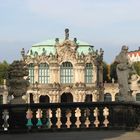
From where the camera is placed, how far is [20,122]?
19078mm

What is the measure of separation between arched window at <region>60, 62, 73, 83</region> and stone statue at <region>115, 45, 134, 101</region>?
87985mm

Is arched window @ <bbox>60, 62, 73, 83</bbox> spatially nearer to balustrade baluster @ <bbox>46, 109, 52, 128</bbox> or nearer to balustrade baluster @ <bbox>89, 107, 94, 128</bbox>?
balustrade baluster @ <bbox>46, 109, 52, 128</bbox>

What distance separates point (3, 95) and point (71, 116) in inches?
3587

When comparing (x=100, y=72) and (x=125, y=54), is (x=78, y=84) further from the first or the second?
(x=125, y=54)

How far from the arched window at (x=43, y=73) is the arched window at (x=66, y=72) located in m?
2.69

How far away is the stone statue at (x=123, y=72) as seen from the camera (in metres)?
21.5

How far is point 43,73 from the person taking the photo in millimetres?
110188

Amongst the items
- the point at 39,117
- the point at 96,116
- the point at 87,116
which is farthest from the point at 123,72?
the point at 39,117

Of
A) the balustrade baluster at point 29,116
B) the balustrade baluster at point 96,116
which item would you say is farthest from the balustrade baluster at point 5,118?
the balustrade baluster at point 96,116

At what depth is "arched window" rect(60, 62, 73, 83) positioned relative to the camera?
110 m

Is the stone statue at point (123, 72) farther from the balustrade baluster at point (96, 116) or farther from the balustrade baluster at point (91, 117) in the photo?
the balustrade baluster at point (91, 117)

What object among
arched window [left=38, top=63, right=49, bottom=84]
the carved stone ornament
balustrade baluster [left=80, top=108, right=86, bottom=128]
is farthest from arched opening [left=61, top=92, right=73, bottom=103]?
balustrade baluster [left=80, top=108, right=86, bottom=128]

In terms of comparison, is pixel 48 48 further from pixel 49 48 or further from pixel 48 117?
pixel 48 117

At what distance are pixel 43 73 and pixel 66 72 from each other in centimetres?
439
